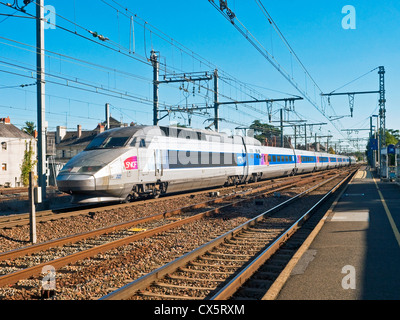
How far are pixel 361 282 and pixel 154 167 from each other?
461 inches

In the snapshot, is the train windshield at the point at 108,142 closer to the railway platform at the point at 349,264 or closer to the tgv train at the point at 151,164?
the tgv train at the point at 151,164

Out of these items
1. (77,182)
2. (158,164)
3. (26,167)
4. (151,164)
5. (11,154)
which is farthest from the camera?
(11,154)

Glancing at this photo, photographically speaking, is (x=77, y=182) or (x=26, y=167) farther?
(x=26, y=167)

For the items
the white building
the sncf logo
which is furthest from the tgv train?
the white building

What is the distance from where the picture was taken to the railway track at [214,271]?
5.54 meters

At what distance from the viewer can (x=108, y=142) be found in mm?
15898

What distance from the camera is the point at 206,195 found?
66.6 feet

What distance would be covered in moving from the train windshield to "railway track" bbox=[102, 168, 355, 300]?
22.5 feet

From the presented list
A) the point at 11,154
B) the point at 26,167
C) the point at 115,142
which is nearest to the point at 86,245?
the point at 115,142

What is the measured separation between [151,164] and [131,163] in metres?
1.40

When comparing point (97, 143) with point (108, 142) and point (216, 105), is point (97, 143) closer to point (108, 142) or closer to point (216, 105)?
point (108, 142)

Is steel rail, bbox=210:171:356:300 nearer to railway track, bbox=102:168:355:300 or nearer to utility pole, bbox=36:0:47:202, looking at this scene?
railway track, bbox=102:168:355:300

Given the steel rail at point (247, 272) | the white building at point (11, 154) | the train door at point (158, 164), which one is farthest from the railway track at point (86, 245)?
the white building at point (11, 154)

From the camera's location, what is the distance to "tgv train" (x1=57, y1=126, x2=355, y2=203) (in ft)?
46.0
